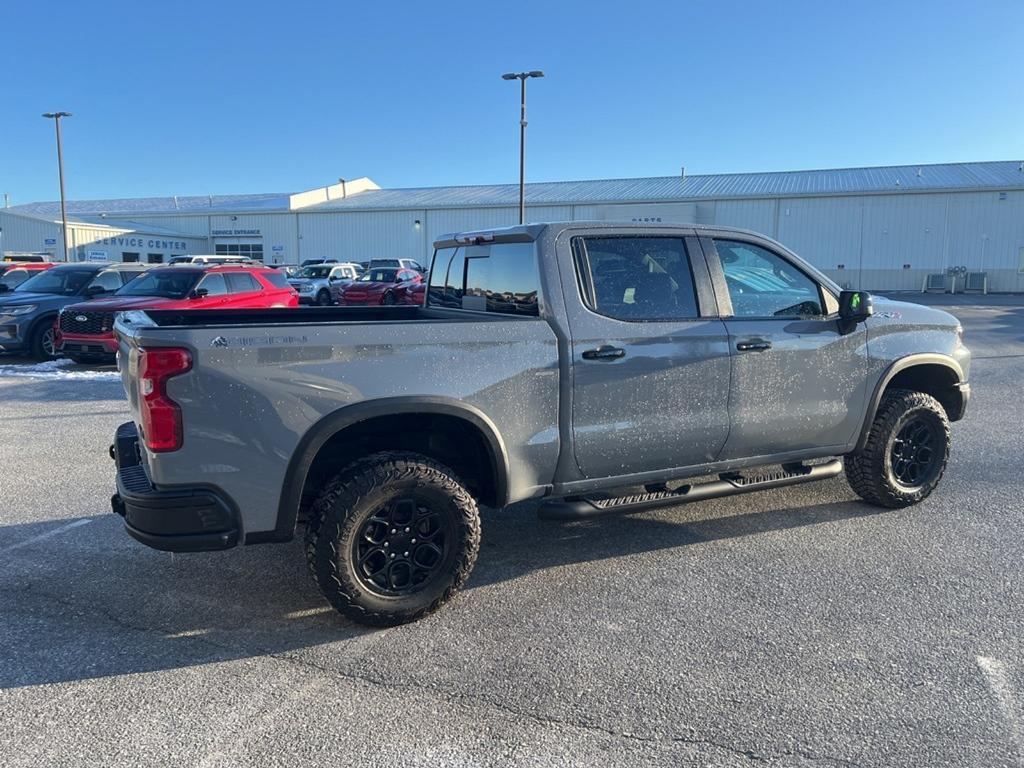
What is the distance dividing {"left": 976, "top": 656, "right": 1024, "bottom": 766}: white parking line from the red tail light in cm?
338

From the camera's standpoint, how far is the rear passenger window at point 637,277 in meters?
4.18

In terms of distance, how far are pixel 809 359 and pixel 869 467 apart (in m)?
1.04

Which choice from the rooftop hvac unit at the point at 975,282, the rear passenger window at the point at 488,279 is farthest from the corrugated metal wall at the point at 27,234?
the rooftop hvac unit at the point at 975,282

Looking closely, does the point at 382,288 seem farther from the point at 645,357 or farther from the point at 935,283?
the point at 935,283

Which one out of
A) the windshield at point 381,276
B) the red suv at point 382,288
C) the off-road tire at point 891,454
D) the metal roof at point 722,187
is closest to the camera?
the off-road tire at point 891,454

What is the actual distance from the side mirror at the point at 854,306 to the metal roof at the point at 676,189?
136 ft

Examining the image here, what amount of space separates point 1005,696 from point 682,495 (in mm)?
1759

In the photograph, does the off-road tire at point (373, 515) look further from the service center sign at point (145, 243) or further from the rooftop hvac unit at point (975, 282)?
the service center sign at point (145, 243)

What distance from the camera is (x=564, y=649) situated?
3.47 metres

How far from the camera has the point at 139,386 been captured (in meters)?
3.29

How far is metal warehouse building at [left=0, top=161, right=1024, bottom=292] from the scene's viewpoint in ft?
135

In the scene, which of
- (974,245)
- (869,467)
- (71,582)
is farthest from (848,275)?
(71,582)

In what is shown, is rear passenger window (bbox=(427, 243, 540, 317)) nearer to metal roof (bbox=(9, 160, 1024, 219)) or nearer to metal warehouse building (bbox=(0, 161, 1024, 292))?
metal warehouse building (bbox=(0, 161, 1024, 292))

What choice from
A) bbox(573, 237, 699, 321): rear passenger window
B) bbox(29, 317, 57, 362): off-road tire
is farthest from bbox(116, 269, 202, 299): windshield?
bbox(573, 237, 699, 321): rear passenger window
